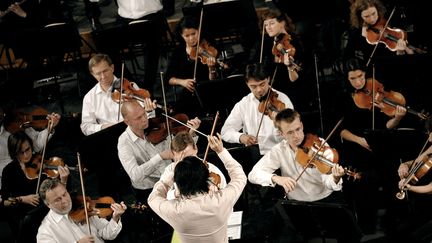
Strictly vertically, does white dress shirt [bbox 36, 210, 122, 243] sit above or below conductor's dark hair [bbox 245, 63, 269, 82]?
below

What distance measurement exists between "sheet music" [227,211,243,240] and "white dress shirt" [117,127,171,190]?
32.4 inches

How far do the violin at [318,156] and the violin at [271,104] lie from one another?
0.66 m

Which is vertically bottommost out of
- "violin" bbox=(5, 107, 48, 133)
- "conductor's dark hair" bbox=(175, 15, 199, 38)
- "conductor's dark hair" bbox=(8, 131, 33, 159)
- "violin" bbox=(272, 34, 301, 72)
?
"violin" bbox=(5, 107, 48, 133)

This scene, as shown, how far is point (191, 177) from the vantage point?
4.15m

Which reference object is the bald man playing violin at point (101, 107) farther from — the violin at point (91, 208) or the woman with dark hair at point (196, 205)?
the woman with dark hair at point (196, 205)

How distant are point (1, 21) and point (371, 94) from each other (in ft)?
13.5

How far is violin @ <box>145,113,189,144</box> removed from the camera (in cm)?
555

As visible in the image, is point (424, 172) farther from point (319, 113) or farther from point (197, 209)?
point (197, 209)

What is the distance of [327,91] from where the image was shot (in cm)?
684

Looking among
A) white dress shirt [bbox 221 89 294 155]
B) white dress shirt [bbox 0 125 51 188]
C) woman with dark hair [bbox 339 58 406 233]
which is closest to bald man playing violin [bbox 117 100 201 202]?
white dress shirt [bbox 221 89 294 155]

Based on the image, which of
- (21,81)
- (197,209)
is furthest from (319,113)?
(21,81)

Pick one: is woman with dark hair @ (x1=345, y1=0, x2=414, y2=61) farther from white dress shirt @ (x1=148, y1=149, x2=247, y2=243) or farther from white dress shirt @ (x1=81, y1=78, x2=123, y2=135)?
white dress shirt @ (x1=148, y1=149, x2=247, y2=243)

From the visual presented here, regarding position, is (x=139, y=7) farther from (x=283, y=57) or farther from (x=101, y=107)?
(x=283, y=57)

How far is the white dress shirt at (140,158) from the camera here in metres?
5.39
